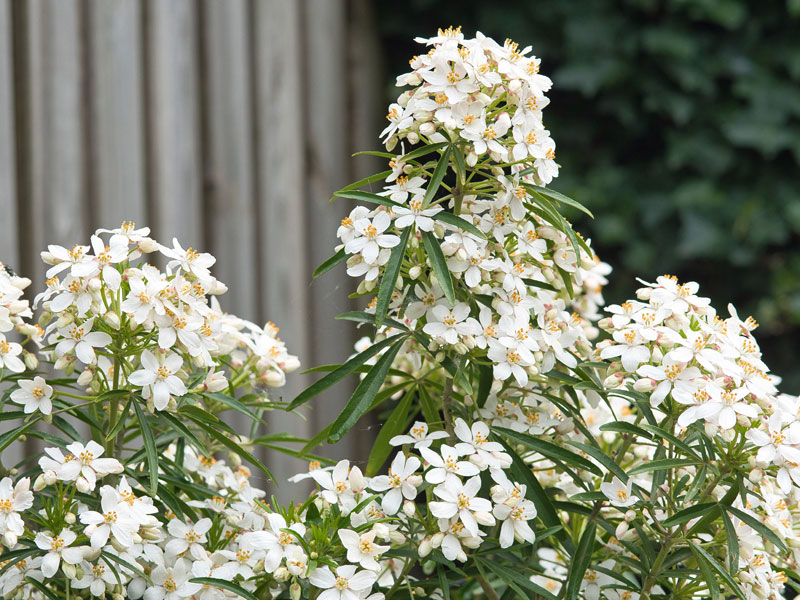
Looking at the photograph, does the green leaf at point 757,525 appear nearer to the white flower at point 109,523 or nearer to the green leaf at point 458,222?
the green leaf at point 458,222

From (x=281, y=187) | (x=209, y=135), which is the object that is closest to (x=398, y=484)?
(x=209, y=135)

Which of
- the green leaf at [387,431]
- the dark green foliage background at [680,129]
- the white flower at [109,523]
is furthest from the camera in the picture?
the dark green foliage background at [680,129]

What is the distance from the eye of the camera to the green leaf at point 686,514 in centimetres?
97

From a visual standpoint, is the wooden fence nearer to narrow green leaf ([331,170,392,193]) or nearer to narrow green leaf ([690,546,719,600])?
narrow green leaf ([331,170,392,193])

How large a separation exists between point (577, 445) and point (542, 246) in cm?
23

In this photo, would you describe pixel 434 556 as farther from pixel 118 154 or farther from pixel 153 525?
pixel 118 154

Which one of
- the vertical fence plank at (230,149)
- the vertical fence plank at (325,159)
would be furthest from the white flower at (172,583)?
the vertical fence plank at (325,159)

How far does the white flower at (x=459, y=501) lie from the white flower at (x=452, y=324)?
0.48 feet

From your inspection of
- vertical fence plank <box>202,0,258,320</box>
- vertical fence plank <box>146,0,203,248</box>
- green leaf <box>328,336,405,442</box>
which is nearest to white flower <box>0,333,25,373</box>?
green leaf <box>328,336,405,442</box>

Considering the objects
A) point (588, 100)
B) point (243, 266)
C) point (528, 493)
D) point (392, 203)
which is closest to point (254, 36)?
point (243, 266)

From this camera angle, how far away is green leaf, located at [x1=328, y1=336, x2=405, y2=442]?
1.01 m

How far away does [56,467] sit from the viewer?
954 millimetres

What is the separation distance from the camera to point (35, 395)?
3.33 ft

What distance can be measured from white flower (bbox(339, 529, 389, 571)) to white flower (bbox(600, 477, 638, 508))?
0.26m
